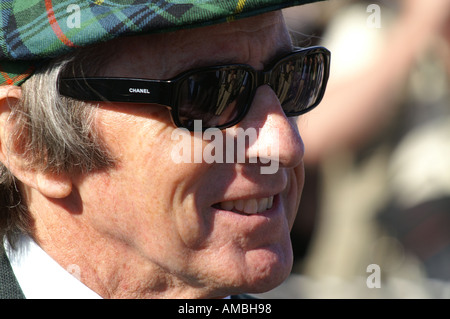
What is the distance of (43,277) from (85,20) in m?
0.89

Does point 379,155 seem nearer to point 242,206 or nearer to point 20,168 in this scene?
point 242,206

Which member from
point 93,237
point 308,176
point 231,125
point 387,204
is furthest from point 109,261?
point 387,204

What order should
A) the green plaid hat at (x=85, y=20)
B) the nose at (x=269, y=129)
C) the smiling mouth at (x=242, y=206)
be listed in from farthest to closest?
the smiling mouth at (x=242, y=206)
the nose at (x=269, y=129)
the green plaid hat at (x=85, y=20)

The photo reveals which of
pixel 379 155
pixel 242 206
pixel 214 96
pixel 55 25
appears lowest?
pixel 242 206

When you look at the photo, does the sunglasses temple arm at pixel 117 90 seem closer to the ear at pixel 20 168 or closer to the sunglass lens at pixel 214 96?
the sunglass lens at pixel 214 96

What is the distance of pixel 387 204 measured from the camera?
4172 mm

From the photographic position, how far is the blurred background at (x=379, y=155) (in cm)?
385

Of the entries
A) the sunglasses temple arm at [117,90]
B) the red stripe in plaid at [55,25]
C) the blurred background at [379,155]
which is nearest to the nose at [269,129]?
the sunglasses temple arm at [117,90]

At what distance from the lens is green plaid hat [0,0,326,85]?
1.94m

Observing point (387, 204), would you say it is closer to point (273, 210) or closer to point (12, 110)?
point (273, 210)

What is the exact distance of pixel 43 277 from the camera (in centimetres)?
229

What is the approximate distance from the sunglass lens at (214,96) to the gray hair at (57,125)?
0.28 meters

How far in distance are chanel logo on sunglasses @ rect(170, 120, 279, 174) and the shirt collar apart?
563 mm

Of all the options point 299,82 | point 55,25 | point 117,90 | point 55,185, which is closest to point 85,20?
point 55,25
